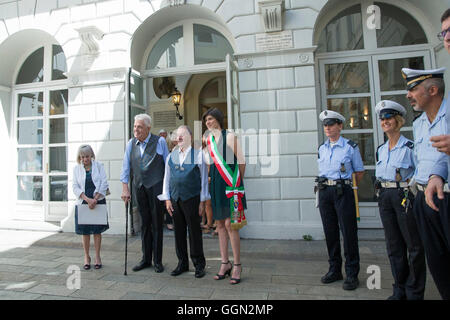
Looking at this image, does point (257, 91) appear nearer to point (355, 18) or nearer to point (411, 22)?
point (355, 18)

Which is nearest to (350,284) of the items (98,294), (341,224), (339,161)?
(341,224)

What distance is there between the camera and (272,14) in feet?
17.2

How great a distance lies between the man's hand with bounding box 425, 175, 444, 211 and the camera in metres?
2.04

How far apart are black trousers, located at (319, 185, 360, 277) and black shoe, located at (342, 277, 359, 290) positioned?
43 mm

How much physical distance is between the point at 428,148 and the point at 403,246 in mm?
1111

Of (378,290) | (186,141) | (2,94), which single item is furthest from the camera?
(2,94)

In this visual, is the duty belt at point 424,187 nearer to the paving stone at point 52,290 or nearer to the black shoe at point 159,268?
the black shoe at point 159,268

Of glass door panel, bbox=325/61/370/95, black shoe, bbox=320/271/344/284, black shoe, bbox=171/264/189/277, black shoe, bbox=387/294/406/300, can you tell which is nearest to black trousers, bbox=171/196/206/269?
black shoe, bbox=171/264/189/277

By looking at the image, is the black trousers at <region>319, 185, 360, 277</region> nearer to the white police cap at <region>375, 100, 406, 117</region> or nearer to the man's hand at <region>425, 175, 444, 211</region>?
the white police cap at <region>375, 100, 406, 117</region>

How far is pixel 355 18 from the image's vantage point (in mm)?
5902

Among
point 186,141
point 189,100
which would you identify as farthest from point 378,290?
point 189,100

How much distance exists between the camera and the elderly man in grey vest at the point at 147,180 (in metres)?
3.96

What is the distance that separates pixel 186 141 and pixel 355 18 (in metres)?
4.71

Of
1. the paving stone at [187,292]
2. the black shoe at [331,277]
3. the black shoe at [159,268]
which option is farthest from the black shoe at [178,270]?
the black shoe at [331,277]
